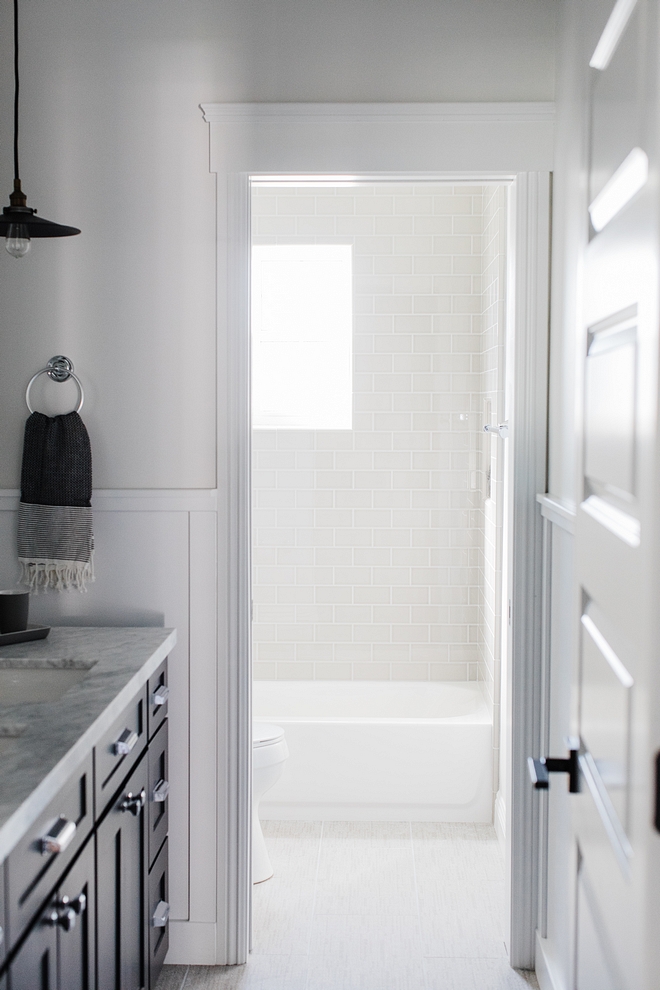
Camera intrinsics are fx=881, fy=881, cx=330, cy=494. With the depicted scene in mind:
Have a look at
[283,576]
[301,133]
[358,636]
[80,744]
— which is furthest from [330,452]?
[80,744]

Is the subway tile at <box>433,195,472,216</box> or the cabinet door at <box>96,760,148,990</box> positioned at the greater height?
the subway tile at <box>433,195,472,216</box>

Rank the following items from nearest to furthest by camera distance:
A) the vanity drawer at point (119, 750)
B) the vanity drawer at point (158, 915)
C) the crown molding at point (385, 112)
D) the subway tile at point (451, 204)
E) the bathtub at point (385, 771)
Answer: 1. the vanity drawer at point (119, 750)
2. the vanity drawer at point (158, 915)
3. the crown molding at point (385, 112)
4. the bathtub at point (385, 771)
5. the subway tile at point (451, 204)

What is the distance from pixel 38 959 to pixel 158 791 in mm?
929

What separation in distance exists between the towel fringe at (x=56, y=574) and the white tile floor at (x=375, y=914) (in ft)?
3.58

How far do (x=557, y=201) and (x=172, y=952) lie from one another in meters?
2.30

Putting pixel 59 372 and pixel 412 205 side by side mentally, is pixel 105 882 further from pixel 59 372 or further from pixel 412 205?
pixel 412 205

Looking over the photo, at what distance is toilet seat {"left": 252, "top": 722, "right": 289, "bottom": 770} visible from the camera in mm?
2922

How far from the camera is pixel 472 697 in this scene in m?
3.98

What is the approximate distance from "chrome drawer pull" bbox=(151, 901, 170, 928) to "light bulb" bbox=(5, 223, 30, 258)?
161 cm

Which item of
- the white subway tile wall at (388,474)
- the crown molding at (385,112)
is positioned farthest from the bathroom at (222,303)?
the white subway tile wall at (388,474)

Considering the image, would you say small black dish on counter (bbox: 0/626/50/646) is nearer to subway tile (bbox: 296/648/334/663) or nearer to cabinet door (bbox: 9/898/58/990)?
cabinet door (bbox: 9/898/58/990)

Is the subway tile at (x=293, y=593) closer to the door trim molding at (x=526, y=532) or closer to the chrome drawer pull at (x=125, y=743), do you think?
the door trim molding at (x=526, y=532)

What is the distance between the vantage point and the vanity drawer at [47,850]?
1.23 metres

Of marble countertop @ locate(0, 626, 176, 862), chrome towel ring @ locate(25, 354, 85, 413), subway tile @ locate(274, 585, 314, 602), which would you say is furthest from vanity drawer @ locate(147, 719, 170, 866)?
Result: subway tile @ locate(274, 585, 314, 602)
